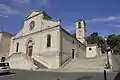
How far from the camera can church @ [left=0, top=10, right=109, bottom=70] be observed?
91.5ft

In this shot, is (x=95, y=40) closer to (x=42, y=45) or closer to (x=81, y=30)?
(x=81, y=30)

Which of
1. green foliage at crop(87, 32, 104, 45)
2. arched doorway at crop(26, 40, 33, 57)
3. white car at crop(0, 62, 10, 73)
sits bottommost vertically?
white car at crop(0, 62, 10, 73)

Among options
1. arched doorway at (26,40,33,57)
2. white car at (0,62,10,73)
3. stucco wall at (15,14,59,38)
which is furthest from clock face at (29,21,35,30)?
white car at (0,62,10,73)

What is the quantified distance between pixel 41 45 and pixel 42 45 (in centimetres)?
28

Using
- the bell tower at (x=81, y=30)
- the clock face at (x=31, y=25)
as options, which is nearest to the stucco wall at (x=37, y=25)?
the clock face at (x=31, y=25)

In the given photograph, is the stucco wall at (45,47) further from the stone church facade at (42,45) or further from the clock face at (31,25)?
the clock face at (31,25)

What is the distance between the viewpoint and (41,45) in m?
30.9

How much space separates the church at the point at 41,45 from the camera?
27.9 meters

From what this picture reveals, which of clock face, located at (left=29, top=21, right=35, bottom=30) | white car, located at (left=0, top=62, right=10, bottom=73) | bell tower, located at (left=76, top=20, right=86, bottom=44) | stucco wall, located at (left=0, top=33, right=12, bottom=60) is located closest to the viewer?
white car, located at (left=0, top=62, right=10, bottom=73)

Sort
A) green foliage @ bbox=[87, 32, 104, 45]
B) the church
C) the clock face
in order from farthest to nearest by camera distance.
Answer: green foliage @ bbox=[87, 32, 104, 45], the clock face, the church

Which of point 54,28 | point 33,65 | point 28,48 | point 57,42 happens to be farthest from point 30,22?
point 33,65

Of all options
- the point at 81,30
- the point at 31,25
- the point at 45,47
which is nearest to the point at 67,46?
the point at 45,47

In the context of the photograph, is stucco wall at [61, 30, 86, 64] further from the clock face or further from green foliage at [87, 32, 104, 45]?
green foliage at [87, 32, 104, 45]

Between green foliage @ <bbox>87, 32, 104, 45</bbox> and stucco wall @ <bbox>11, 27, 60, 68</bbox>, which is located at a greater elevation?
green foliage @ <bbox>87, 32, 104, 45</bbox>
